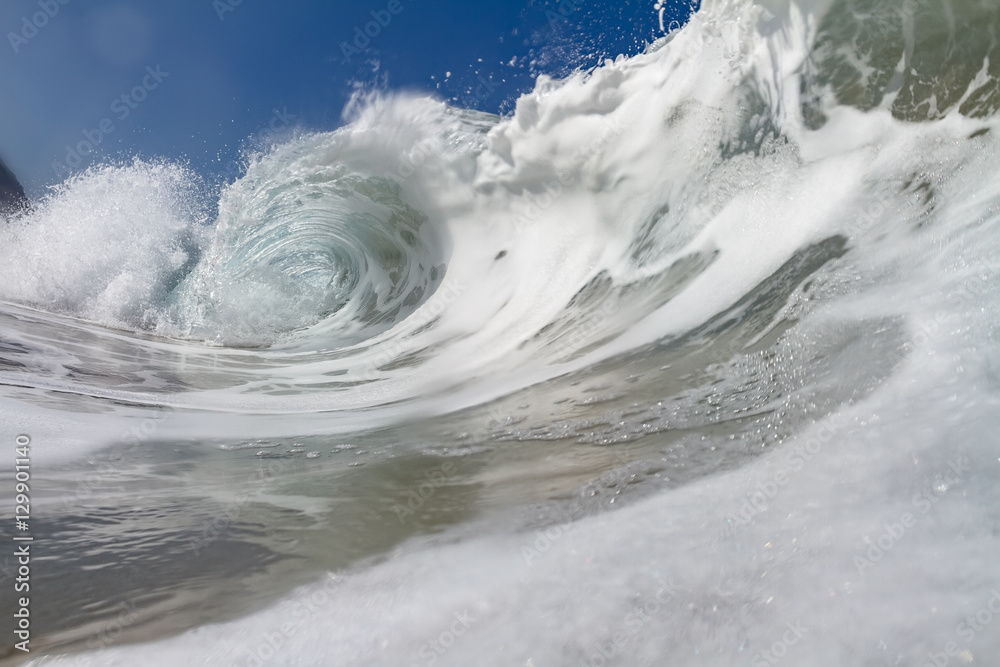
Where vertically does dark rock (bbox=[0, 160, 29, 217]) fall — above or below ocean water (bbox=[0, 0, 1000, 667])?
above

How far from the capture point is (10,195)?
30.8 ft

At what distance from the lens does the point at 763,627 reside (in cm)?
120

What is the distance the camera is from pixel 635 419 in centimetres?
210

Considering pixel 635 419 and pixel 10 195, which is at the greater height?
pixel 10 195

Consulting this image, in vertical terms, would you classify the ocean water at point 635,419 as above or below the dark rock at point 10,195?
below

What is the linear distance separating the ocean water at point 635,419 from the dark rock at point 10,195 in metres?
5.76

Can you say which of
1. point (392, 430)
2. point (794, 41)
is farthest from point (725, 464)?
point (794, 41)

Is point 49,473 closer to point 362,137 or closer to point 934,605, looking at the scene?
point 934,605

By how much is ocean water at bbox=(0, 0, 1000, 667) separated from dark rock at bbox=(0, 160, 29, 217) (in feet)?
18.9

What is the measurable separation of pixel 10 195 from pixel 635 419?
1142cm

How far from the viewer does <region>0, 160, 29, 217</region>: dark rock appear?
8672 millimetres

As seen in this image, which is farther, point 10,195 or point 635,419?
point 10,195

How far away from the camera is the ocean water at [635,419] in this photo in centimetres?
127

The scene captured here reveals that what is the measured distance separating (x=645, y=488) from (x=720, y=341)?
0.98 meters
